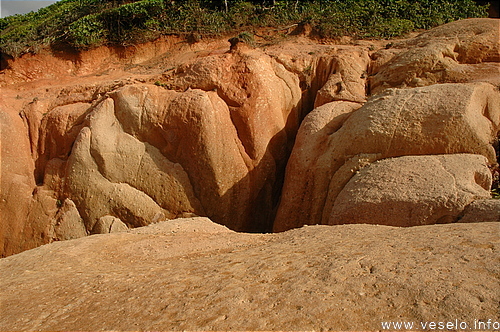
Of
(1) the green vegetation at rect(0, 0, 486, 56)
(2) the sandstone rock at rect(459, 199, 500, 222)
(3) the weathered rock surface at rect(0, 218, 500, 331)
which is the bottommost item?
(2) the sandstone rock at rect(459, 199, 500, 222)

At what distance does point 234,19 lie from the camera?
41.5 feet

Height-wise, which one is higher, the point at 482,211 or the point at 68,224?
the point at 482,211

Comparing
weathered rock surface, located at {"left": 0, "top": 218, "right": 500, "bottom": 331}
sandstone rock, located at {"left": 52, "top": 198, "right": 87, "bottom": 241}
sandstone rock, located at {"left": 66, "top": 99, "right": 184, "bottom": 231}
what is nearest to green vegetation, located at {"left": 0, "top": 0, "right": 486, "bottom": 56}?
sandstone rock, located at {"left": 66, "top": 99, "right": 184, "bottom": 231}

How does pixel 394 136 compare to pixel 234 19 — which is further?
pixel 234 19

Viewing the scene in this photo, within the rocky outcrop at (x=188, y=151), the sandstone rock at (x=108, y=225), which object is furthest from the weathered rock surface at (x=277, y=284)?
the rocky outcrop at (x=188, y=151)

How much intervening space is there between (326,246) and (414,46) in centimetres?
747

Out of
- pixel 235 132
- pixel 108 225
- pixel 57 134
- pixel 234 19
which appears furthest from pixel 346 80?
pixel 57 134

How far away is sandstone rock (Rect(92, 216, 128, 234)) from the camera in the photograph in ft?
26.0

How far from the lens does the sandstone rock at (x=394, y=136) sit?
6012mm

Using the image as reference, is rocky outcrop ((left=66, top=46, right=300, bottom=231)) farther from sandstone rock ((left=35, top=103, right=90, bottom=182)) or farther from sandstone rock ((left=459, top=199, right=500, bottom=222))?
sandstone rock ((left=459, top=199, right=500, bottom=222))

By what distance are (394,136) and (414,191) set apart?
1.39 meters

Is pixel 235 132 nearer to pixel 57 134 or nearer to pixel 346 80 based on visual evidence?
pixel 346 80

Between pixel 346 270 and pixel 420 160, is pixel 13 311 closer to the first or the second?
pixel 346 270

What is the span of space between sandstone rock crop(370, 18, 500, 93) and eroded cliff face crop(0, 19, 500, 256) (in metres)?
0.03
